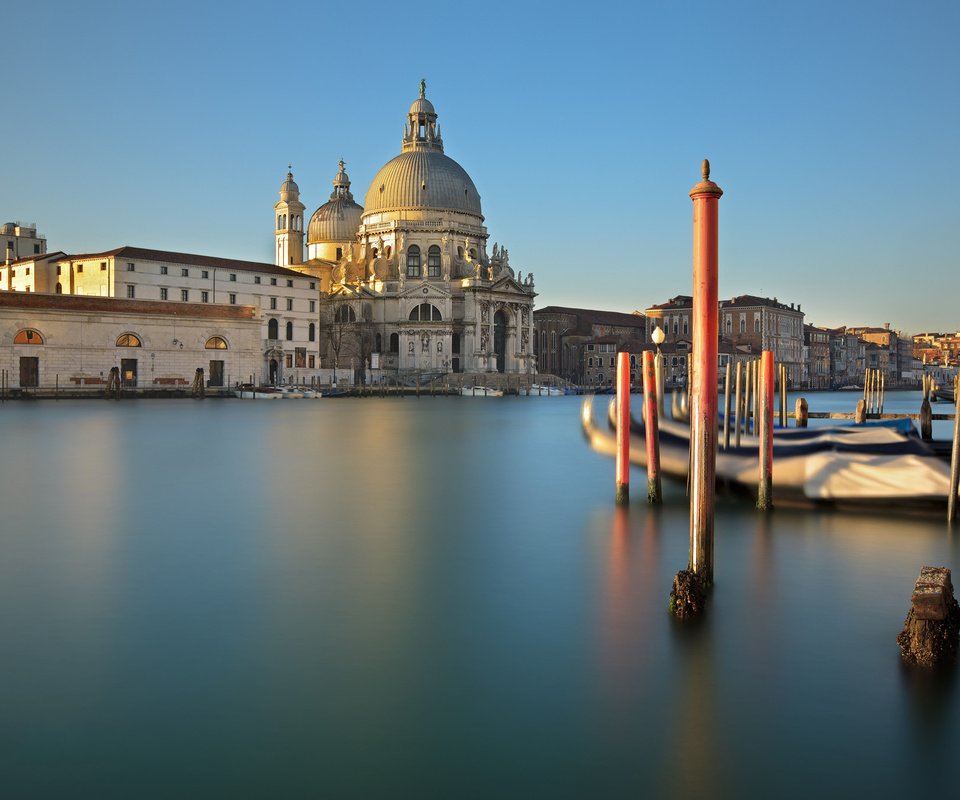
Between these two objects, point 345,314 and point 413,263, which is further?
point 413,263

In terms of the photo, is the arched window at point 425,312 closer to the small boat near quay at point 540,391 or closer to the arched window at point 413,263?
the arched window at point 413,263

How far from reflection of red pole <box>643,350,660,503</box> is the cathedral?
4790 centimetres

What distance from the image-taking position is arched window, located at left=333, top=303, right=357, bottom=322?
6312 cm

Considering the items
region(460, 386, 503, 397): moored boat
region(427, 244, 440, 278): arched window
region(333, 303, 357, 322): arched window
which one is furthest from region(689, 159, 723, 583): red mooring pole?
region(427, 244, 440, 278): arched window

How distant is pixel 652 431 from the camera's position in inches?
441

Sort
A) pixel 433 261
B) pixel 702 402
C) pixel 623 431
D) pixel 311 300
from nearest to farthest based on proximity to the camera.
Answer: pixel 702 402
pixel 623 431
pixel 311 300
pixel 433 261

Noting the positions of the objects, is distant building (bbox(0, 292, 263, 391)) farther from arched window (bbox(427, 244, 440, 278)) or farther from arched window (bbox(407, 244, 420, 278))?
arched window (bbox(427, 244, 440, 278))

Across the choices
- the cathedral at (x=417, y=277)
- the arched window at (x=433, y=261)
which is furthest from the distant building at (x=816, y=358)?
the arched window at (x=433, y=261)

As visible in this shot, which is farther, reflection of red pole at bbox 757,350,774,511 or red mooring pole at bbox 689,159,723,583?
reflection of red pole at bbox 757,350,774,511

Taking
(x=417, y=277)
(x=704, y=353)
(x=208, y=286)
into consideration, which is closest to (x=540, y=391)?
(x=417, y=277)

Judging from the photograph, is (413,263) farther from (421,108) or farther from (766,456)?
(766,456)

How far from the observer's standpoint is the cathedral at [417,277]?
61781 mm

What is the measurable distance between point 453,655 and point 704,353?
2.81 m

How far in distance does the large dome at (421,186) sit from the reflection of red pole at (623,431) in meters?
54.3
